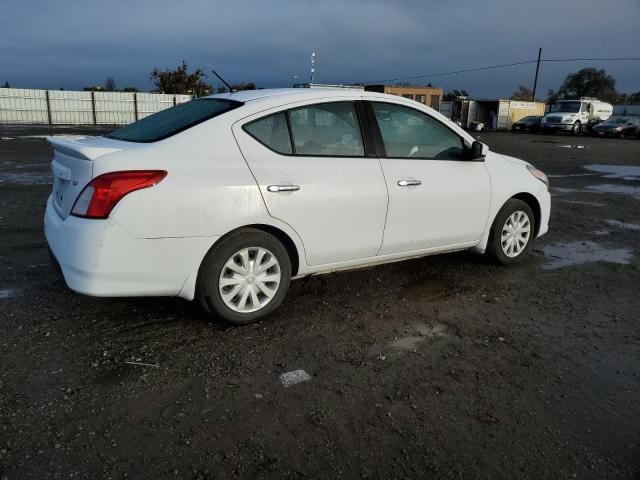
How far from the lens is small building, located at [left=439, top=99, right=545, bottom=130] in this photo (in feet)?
158

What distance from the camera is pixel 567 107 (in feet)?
133

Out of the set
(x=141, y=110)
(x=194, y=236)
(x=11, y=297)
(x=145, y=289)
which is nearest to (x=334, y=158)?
(x=194, y=236)

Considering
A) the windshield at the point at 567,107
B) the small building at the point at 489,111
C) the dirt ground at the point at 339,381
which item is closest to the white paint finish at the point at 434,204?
the dirt ground at the point at 339,381

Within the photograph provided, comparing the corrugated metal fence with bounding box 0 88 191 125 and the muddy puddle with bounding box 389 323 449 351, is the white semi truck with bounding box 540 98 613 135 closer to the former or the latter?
the corrugated metal fence with bounding box 0 88 191 125

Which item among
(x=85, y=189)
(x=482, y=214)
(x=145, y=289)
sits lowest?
(x=145, y=289)

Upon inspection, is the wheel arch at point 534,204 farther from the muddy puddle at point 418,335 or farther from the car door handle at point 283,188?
the car door handle at point 283,188

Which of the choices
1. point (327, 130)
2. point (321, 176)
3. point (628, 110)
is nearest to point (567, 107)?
point (628, 110)

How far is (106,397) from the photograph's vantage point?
9.64 feet

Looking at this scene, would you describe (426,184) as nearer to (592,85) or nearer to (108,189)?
(108,189)

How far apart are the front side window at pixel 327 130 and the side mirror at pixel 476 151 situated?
1190 millimetres

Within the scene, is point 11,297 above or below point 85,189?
below

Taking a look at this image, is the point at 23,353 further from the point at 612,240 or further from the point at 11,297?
the point at 612,240

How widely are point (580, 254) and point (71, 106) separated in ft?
104

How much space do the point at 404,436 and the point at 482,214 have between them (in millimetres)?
2851
